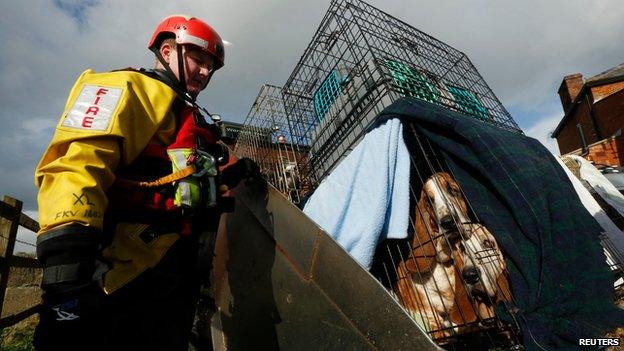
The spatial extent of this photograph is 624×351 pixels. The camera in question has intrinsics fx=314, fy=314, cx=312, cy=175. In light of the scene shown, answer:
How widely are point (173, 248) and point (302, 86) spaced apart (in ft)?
11.8

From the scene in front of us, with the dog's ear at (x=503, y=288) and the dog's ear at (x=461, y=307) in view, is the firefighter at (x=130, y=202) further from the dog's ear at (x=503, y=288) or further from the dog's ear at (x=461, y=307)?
the dog's ear at (x=503, y=288)

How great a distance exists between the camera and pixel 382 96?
10.6ft

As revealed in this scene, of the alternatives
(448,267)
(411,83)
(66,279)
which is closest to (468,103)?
(411,83)

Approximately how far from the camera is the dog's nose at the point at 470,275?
6.76 ft

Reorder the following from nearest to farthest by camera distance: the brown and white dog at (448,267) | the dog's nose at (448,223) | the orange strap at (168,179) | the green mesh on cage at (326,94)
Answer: the orange strap at (168,179), the brown and white dog at (448,267), the dog's nose at (448,223), the green mesh on cage at (326,94)

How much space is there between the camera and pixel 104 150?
130cm

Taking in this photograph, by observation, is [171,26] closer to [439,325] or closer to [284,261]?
[284,261]

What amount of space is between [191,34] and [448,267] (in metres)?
2.39

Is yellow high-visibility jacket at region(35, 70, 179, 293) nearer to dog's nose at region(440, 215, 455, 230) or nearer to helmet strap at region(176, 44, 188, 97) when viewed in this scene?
helmet strap at region(176, 44, 188, 97)

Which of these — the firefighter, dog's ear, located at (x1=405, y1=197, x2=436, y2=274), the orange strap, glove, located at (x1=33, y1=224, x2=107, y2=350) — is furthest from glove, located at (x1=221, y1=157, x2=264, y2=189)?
dog's ear, located at (x1=405, y1=197, x2=436, y2=274)

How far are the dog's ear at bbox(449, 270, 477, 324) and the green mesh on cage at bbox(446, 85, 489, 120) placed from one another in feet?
8.10

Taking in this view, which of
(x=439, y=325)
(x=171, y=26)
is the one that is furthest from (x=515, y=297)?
(x=171, y=26)

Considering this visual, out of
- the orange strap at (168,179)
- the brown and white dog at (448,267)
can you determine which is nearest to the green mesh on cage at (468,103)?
the brown and white dog at (448,267)

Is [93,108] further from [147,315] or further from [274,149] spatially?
[274,149]
